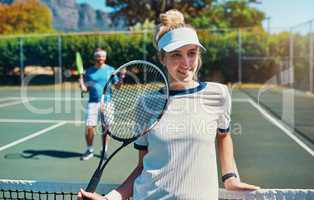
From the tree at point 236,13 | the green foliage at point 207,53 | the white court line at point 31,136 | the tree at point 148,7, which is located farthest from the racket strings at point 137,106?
the tree at point 236,13

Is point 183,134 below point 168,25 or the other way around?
below

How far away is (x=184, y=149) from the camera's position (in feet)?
5.24

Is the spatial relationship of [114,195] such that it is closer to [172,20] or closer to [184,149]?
[184,149]

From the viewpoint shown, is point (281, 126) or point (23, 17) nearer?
point (281, 126)

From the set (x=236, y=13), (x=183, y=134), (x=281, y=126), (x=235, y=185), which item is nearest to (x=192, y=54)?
(x=183, y=134)

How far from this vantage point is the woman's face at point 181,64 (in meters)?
1.63

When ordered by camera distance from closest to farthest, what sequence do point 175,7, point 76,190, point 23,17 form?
1. point 76,190
2. point 175,7
3. point 23,17

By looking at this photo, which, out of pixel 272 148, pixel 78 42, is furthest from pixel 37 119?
pixel 78 42

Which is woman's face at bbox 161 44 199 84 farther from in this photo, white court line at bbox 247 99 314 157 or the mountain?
the mountain

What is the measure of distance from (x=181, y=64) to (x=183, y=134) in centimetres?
26

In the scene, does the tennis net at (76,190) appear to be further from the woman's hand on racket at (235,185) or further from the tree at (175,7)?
the tree at (175,7)

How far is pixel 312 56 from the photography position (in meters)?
15.0

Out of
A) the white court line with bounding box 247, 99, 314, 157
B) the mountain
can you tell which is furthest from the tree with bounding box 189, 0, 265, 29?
the mountain

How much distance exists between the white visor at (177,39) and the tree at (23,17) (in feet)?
155
